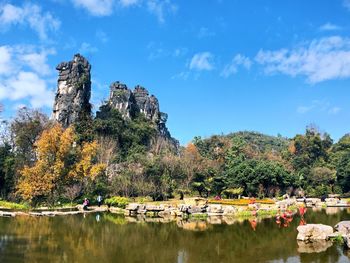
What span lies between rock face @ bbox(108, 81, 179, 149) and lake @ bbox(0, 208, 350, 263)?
144 feet

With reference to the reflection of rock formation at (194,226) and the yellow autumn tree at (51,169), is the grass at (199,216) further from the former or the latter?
the yellow autumn tree at (51,169)

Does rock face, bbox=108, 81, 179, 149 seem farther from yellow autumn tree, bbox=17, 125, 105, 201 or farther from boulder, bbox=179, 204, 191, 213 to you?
boulder, bbox=179, 204, 191, 213

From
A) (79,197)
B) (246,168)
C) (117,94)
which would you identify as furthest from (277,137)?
(79,197)

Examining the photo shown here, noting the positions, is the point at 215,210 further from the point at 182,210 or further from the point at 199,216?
the point at 182,210

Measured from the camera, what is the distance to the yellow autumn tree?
30.6 m

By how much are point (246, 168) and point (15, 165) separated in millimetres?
23413

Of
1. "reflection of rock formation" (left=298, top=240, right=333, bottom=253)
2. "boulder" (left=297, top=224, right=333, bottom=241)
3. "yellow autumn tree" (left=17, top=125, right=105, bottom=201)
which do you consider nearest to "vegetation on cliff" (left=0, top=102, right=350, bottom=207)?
"yellow autumn tree" (left=17, top=125, right=105, bottom=201)

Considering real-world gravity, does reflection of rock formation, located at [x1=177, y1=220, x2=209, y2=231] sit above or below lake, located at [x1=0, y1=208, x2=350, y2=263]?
above

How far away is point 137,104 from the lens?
69688 mm

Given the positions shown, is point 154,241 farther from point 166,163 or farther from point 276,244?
point 166,163

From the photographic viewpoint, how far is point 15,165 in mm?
35000

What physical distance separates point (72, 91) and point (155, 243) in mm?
46463

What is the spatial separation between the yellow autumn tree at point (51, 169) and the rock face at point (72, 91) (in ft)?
73.8

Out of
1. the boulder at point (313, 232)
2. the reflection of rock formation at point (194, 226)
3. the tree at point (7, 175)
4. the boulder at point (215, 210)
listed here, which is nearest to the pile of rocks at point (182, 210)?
the boulder at point (215, 210)
